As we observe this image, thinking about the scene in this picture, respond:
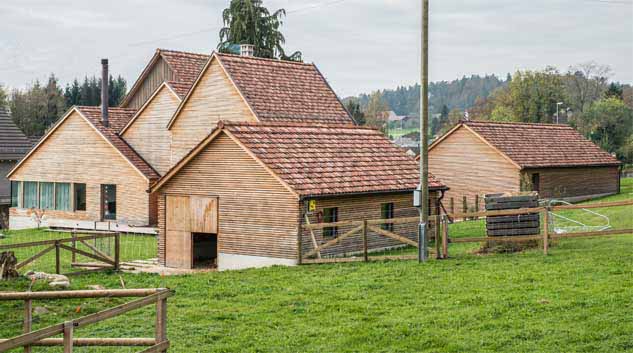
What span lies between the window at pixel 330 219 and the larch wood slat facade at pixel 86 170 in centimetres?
1911

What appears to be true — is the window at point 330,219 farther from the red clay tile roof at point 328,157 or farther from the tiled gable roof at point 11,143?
the tiled gable roof at point 11,143

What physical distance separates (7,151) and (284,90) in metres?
27.1

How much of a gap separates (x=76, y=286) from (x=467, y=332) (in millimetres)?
10255

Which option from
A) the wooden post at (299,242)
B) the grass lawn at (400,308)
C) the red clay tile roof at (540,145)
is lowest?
the grass lawn at (400,308)

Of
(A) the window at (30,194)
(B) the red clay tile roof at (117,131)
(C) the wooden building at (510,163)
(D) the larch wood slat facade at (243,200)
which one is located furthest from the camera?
(A) the window at (30,194)

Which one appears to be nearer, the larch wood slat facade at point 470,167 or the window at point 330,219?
the window at point 330,219

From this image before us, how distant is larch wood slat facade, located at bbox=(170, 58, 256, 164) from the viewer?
37.2m

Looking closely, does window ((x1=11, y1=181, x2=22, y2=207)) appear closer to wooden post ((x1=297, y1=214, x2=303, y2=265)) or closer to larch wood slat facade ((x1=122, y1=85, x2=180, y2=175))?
larch wood slat facade ((x1=122, y1=85, x2=180, y2=175))

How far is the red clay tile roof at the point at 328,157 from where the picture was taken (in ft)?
86.9

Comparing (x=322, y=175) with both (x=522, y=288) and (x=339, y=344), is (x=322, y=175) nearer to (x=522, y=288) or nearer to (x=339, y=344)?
(x=522, y=288)

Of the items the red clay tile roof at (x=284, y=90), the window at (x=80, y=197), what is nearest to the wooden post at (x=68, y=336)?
the red clay tile roof at (x=284, y=90)

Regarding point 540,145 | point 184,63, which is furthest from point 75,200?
point 540,145

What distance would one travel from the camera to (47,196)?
159ft

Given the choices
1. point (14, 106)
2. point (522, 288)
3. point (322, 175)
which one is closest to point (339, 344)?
point (522, 288)
